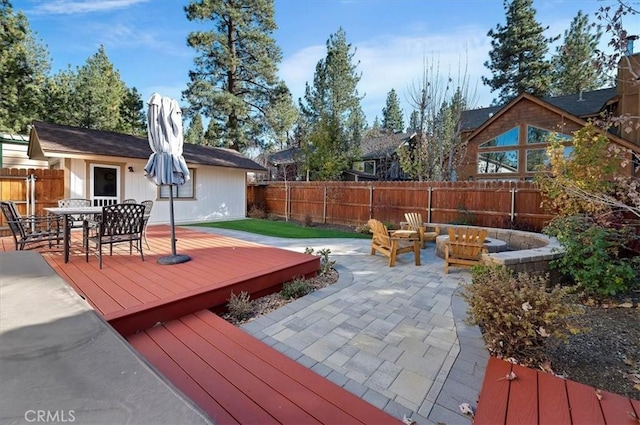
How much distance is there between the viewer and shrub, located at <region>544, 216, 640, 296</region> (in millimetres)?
4336

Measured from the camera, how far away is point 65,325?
6.11 feet

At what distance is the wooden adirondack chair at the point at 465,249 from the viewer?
18.8ft

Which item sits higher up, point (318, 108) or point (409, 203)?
point (318, 108)

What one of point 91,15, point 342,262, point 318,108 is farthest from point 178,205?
point 318,108

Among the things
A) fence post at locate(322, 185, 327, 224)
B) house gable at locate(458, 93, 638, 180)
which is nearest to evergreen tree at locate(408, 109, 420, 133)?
house gable at locate(458, 93, 638, 180)

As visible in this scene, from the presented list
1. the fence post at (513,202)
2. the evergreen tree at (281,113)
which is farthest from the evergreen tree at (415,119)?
the evergreen tree at (281,113)

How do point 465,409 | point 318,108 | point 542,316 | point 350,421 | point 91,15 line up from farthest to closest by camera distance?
point 318,108 → point 91,15 → point 542,316 → point 465,409 → point 350,421

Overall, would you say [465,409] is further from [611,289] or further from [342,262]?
[342,262]

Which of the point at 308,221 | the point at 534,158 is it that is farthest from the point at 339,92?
the point at 308,221

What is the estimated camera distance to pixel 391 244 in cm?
636

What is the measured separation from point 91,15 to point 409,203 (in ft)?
51.6

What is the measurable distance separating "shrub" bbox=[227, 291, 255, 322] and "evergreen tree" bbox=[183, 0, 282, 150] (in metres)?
17.4

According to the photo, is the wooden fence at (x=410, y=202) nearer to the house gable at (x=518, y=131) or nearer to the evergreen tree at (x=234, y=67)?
the house gable at (x=518, y=131)

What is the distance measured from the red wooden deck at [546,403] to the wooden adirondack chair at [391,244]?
13.0ft
